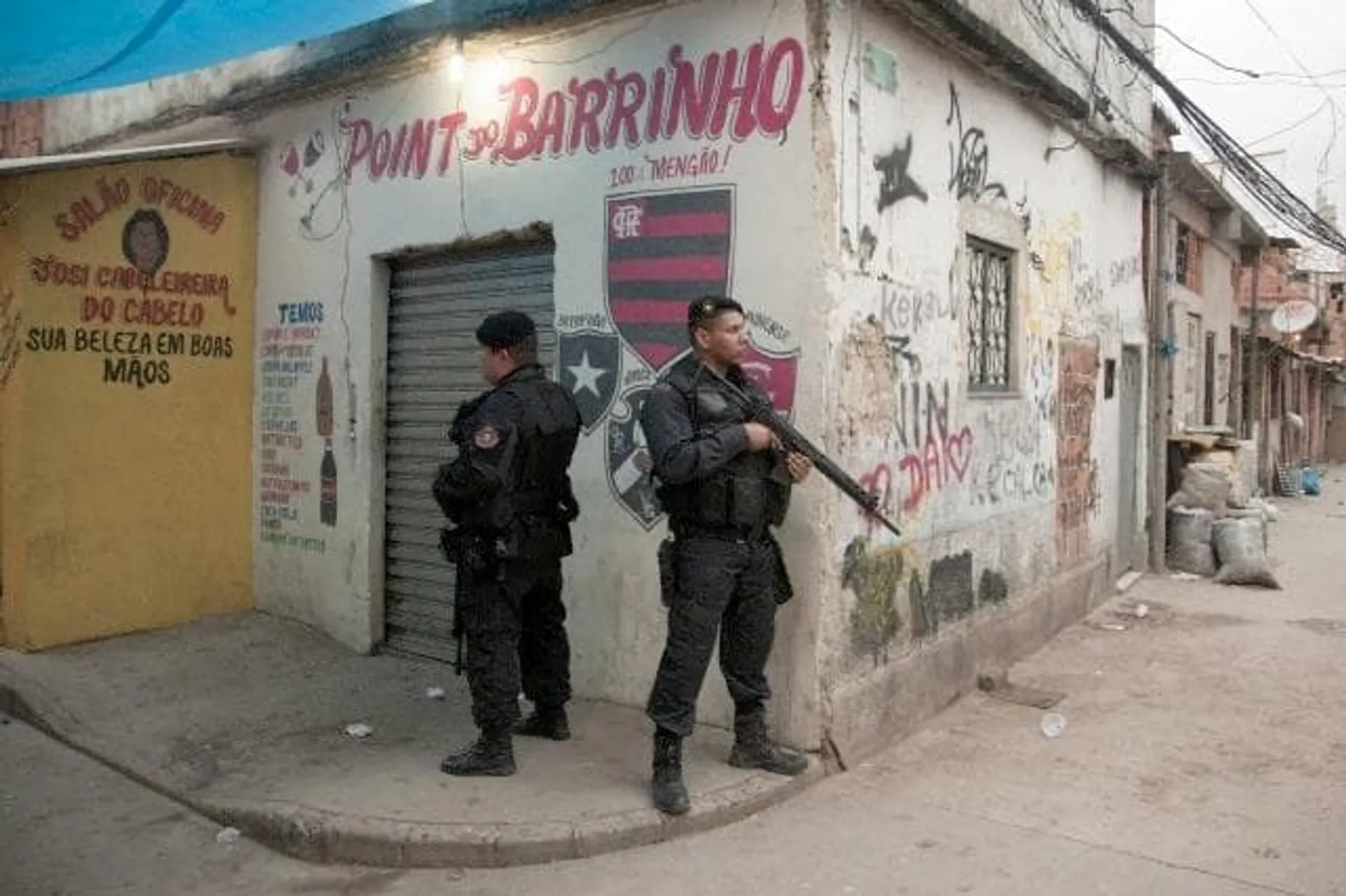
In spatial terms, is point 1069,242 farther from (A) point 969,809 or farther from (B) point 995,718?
(A) point 969,809

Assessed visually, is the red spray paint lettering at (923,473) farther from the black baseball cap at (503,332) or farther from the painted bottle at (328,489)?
the painted bottle at (328,489)

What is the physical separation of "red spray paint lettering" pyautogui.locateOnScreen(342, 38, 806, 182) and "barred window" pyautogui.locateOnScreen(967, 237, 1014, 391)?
6.52 feet

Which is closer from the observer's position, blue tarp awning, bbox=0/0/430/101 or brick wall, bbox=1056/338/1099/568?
blue tarp awning, bbox=0/0/430/101

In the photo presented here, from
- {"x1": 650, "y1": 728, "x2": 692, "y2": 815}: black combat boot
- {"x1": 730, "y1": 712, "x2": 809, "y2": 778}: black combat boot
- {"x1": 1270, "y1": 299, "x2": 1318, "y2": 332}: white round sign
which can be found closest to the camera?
Answer: {"x1": 650, "y1": 728, "x2": 692, "y2": 815}: black combat boot

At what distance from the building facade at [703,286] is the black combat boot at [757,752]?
0.22 m

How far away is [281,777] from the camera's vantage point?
420 cm

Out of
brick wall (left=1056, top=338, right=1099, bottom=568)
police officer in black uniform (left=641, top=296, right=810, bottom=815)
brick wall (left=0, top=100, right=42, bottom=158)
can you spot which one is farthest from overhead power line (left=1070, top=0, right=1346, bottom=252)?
brick wall (left=0, top=100, right=42, bottom=158)

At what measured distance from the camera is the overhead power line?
701 centimetres

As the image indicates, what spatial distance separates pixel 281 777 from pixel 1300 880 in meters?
3.75

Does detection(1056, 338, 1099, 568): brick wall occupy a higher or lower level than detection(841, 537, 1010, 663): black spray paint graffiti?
higher

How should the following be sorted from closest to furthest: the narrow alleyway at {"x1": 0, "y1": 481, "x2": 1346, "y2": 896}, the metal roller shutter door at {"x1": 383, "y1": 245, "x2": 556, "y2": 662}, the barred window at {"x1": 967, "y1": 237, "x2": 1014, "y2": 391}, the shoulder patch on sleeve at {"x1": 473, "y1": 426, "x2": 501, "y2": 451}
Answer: the narrow alleyway at {"x1": 0, "y1": 481, "x2": 1346, "y2": 896}
the shoulder patch on sleeve at {"x1": 473, "y1": 426, "x2": 501, "y2": 451}
the metal roller shutter door at {"x1": 383, "y1": 245, "x2": 556, "y2": 662}
the barred window at {"x1": 967, "y1": 237, "x2": 1014, "y2": 391}

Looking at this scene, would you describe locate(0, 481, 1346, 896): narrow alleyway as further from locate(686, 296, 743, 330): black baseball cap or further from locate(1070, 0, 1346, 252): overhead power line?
locate(1070, 0, 1346, 252): overhead power line

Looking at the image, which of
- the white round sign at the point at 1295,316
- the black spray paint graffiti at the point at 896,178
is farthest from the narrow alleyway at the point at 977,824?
the white round sign at the point at 1295,316

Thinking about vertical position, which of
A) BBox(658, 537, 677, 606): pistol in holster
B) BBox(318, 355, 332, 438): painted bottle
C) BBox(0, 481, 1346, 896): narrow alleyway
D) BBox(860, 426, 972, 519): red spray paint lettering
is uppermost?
BBox(318, 355, 332, 438): painted bottle
